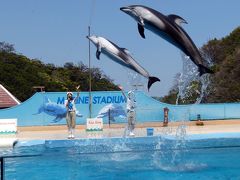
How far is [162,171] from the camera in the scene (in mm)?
8203

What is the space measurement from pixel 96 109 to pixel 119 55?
9.07 m

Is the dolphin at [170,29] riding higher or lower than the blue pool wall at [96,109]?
higher

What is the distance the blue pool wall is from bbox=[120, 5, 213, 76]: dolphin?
11.9 meters

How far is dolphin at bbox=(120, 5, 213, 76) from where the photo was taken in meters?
8.00

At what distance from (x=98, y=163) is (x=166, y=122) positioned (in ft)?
39.8

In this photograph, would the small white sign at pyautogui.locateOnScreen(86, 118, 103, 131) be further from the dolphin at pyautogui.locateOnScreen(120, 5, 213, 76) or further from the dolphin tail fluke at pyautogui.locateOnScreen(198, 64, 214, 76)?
the dolphin tail fluke at pyautogui.locateOnScreen(198, 64, 214, 76)

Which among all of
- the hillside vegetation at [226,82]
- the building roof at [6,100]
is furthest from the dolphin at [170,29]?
the hillside vegetation at [226,82]

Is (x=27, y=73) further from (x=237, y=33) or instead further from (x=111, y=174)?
(x=111, y=174)

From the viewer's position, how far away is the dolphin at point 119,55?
35.1 ft

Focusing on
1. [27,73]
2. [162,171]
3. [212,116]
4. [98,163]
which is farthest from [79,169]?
[27,73]

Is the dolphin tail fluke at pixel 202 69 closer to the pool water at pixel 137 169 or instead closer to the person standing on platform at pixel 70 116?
the pool water at pixel 137 169

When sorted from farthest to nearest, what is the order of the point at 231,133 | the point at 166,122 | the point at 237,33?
the point at 237,33
the point at 166,122
the point at 231,133

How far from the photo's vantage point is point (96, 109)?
2011 cm

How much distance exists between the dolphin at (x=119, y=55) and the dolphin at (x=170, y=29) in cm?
209
